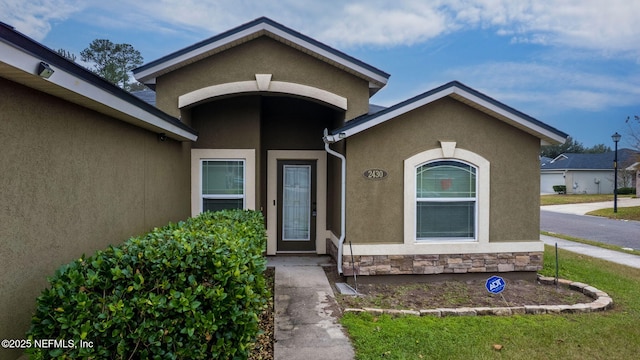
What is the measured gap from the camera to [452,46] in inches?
1778

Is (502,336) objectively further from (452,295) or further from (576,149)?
(576,149)

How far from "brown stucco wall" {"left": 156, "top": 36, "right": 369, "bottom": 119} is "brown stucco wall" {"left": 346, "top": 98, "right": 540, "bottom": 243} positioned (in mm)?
1088

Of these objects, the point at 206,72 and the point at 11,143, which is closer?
the point at 11,143

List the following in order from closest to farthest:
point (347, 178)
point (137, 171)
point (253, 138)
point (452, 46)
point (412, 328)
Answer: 1. point (412, 328)
2. point (137, 171)
3. point (347, 178)
4. point (253, 138)
5. point (452, 46)

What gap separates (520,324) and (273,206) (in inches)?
239

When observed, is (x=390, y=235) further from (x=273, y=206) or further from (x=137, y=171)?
(x=137, y=171)

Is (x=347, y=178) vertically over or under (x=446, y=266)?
over

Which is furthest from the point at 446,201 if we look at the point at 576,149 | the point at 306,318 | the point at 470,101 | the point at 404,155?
the point at 576,149

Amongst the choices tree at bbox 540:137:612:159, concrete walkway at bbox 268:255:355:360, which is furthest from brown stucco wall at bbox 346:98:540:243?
tree at bbox 540:137:612:159

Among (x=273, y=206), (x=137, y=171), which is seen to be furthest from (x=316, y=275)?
(x=137, y=171)

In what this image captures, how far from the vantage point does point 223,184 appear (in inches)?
340

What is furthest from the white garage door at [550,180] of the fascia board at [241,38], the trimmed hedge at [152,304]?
the trimmed hedge at [152,304]

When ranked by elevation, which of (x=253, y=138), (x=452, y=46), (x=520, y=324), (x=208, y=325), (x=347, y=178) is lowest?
(x=520, y=324)

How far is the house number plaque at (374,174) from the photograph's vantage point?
7.48 metres
